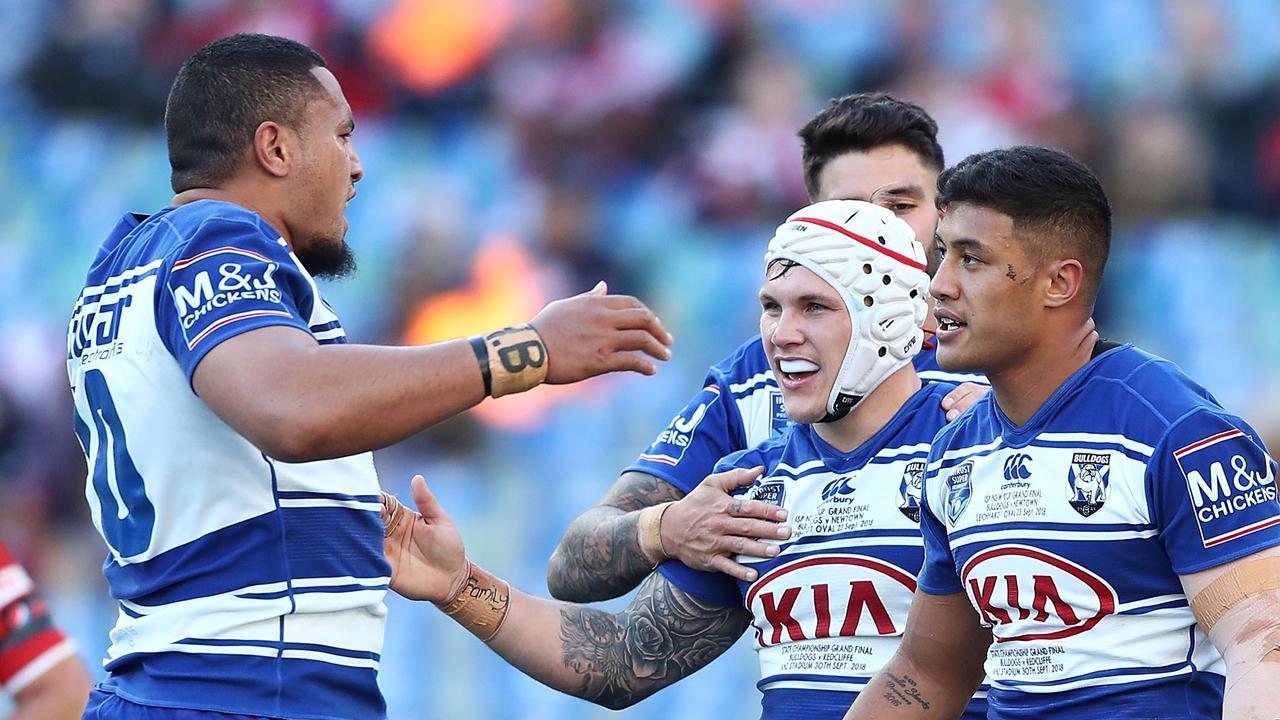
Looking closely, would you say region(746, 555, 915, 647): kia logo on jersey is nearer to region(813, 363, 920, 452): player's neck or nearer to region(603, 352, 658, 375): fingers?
region(813, 363, 920, 452): player's neck

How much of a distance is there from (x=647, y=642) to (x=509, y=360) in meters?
1.68

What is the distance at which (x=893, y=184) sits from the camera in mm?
5539

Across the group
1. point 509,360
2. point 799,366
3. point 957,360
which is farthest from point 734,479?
point 509,360

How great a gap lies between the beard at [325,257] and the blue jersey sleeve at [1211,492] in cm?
204

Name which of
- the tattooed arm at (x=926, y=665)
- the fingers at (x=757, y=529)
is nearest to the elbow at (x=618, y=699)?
the fingers at (x=757, y=529)

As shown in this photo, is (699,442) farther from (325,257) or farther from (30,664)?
(30,664)

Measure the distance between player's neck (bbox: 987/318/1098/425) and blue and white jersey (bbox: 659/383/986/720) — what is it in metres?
0.47

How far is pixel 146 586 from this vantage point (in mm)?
3574

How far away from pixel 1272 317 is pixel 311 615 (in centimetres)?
794

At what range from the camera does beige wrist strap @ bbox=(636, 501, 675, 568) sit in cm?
484

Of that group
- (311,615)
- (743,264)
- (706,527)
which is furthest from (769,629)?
(743,264)

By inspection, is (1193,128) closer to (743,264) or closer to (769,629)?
(743,264)

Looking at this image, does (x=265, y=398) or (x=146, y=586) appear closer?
(x=265, y=398)

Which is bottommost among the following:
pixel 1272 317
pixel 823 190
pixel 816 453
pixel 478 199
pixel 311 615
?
pixel 311 615
